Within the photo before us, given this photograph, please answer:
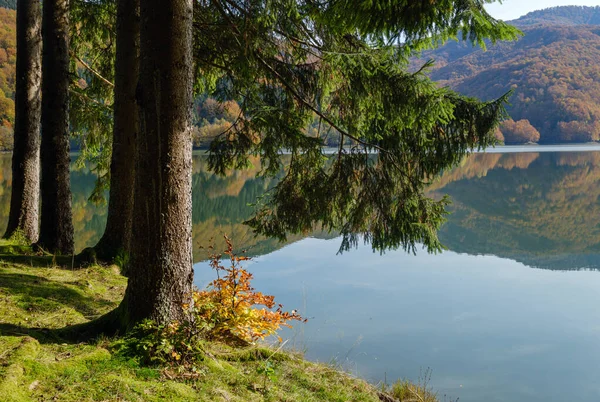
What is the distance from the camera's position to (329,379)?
175 inches

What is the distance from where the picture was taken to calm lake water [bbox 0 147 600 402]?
752cm

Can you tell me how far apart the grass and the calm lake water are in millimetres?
→ 2160

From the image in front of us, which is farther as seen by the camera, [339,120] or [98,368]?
[339,120]

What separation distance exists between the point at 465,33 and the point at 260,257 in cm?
1130

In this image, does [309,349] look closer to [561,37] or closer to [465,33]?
[465,33]

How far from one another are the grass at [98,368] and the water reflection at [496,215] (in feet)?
11.5

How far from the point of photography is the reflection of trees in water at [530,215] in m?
17.6

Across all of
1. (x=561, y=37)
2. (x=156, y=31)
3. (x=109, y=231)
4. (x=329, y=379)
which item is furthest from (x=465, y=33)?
(x=561, y=37)

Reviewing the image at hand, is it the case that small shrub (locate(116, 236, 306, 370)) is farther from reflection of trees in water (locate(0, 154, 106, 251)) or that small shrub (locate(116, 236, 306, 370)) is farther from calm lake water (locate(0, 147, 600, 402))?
reflection of trees in water (locate(0, 154, 106, 251))

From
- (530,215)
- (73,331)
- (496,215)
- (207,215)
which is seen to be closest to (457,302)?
(73,331)

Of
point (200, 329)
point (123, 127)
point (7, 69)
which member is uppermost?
point (7, 69)

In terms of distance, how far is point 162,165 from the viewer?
11.0ft

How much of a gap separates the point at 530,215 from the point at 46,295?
2491cm

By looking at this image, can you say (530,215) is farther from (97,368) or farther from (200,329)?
(97,368)
